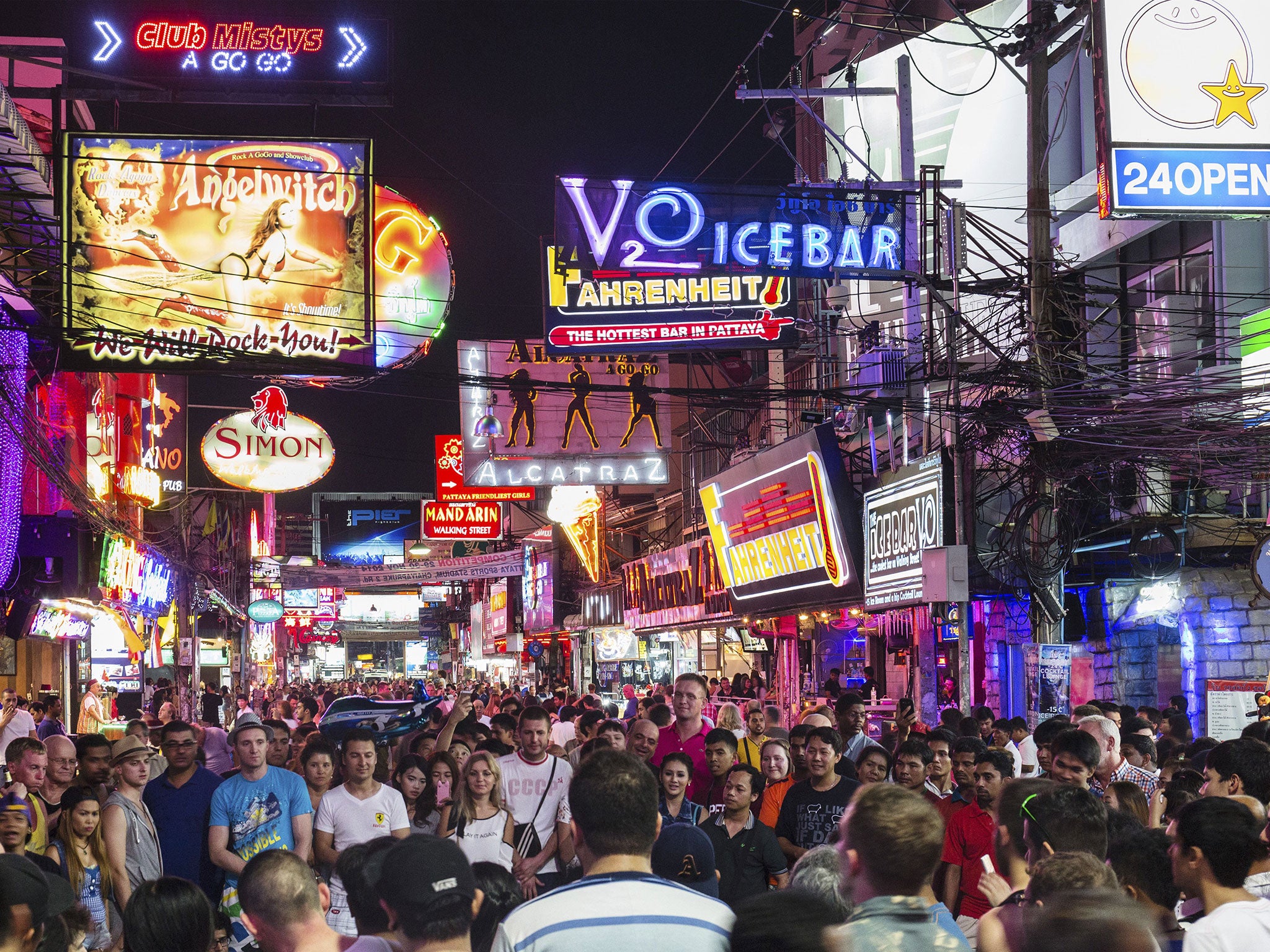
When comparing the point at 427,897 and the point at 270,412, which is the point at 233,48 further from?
the point at 427,897

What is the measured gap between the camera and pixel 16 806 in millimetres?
7840

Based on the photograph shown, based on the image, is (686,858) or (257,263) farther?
(257,263)

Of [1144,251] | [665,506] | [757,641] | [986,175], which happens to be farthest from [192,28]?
[665,506]

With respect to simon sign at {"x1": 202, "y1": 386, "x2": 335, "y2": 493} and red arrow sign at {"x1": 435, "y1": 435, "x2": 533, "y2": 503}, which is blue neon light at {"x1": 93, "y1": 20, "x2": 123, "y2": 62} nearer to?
simon sign at {"x1": 202, "y1": 386, "x2": 335, "y2": 493}

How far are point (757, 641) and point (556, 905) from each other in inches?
1305

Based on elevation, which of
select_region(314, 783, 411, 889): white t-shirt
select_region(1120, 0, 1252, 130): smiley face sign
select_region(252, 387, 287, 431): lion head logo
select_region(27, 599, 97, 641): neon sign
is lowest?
select_region(314, 783, 411, 889): white t-shirt

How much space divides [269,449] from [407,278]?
9.87m

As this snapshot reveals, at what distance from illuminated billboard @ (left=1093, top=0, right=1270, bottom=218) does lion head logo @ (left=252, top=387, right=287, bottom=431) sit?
58.9 feet

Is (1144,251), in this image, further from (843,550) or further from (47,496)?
(47,496)

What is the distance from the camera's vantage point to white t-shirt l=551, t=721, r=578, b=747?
15.8 meters

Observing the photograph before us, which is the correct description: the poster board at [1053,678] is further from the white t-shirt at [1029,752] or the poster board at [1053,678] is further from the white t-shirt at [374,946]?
the white t-shirt at [374,946]

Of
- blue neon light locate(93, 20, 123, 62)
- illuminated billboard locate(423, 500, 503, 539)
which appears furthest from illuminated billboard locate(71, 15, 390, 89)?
illuminated billboard locate(423, 500, 503, 539)

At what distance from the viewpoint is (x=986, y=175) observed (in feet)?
101

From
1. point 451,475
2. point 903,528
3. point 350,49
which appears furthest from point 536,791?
point 451,475
